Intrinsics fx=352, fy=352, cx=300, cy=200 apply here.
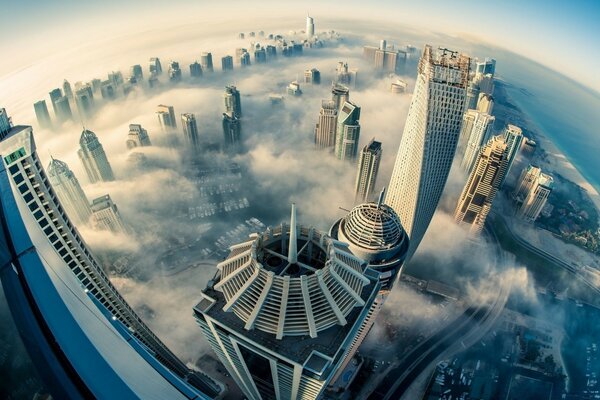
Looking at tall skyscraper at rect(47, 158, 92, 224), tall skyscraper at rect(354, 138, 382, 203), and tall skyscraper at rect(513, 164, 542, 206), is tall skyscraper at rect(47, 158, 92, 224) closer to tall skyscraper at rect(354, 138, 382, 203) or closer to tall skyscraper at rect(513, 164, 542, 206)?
tall skyscraper at rect(354, 138, 382, 203)

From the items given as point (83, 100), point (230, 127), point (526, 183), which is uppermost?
point (83, 100)

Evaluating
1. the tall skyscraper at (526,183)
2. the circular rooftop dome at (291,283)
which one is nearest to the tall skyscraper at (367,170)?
the tall skyscraper at (526,183)

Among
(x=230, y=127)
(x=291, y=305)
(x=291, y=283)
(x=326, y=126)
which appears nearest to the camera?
(x=291, y=283)

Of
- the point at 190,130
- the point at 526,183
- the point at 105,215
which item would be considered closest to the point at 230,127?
the point at 190,130

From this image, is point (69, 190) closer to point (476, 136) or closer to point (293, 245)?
point (293, 245)

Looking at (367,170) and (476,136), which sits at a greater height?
(476,136)

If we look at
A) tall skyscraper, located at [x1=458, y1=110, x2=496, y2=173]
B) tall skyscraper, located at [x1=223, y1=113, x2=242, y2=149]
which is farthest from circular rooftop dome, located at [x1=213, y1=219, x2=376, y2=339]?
tall skyscraper, located at [x1=223, y1=113, x2=242, y2=149]

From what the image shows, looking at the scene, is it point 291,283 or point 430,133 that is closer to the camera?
point 291,283
